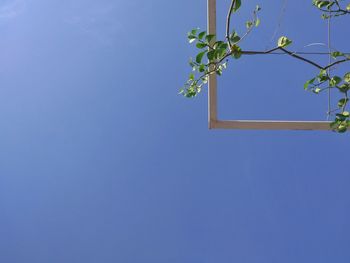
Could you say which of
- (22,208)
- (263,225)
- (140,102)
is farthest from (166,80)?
(22,208)

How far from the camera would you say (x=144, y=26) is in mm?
5977

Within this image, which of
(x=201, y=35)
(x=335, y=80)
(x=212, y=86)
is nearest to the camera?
(x=201, y=35)

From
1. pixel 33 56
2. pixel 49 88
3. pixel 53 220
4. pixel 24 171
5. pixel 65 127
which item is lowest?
pixel 53 220

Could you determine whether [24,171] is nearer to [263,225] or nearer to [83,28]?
[83,28]

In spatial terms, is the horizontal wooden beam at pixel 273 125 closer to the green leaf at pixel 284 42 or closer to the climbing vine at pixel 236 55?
the climbing vine at pixel 236 55

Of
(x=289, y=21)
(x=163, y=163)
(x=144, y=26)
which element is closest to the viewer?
(x=289, y=21)

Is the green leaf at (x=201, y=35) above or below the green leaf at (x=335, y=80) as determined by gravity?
above

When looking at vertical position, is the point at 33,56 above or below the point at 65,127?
above

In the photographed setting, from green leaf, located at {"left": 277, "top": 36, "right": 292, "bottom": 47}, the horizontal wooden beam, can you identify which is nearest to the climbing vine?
green leaf, located at {"left": 277, "top": 36, "right": 292, "bottom": 47}

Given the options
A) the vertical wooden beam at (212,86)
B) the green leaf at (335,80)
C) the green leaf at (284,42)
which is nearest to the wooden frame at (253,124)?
the vertical wooden beam at (212,86)

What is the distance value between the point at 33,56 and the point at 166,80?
1636 millimetres

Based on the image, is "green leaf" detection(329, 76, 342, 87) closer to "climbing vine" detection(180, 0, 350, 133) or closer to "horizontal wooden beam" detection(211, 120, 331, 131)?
"climbing vine" detection(180, 0, 350, 133)


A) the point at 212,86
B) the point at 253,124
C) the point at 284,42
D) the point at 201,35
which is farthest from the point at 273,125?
the point at 201,35

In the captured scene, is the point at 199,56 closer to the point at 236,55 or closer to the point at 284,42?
the point at 236,55
